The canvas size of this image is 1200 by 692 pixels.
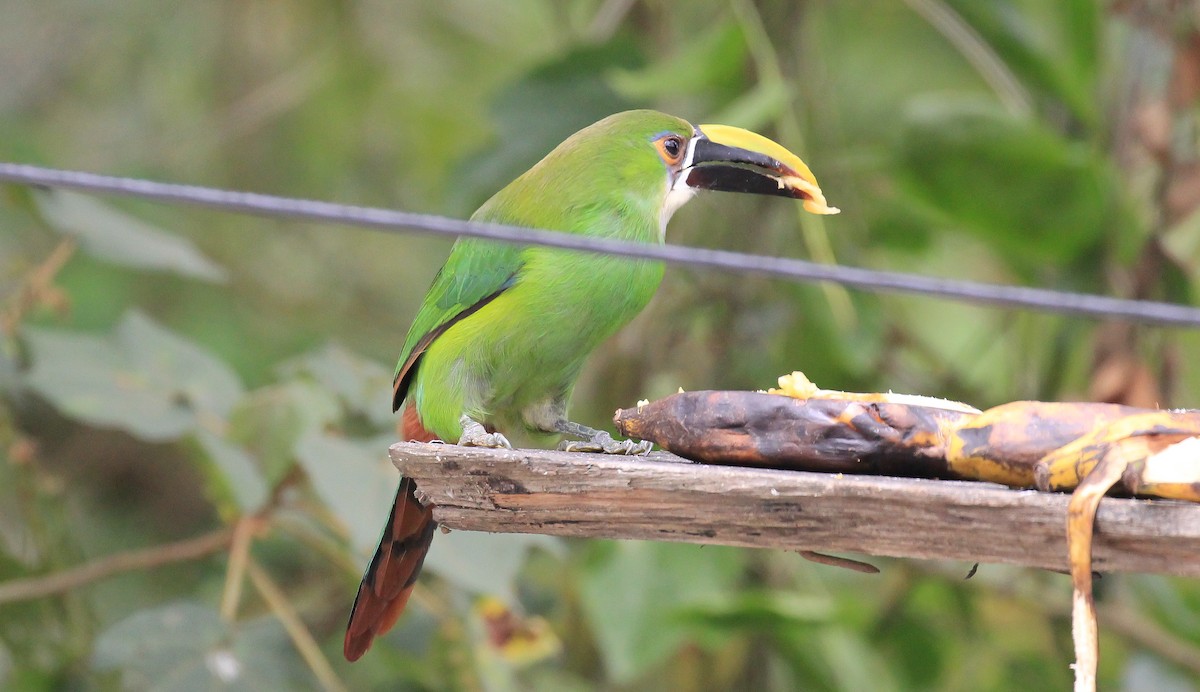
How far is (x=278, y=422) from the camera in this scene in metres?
2.51

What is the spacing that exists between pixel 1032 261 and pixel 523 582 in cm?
177

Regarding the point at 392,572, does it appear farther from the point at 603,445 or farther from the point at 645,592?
the point at 645,592

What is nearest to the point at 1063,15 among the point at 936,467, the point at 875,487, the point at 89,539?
the point at 936,467

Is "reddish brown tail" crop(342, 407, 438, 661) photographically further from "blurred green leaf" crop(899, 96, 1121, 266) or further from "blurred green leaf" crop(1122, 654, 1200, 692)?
"blurred green leaf" crop(1122, 654, 1200, 692)

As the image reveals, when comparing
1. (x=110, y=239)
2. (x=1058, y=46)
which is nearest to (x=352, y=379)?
(x=110, y=239)

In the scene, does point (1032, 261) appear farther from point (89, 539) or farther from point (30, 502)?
point (89, 539)

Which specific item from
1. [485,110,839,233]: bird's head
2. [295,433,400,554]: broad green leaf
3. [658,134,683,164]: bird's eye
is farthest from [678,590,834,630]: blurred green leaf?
[658,134,683,164]: bird's eye

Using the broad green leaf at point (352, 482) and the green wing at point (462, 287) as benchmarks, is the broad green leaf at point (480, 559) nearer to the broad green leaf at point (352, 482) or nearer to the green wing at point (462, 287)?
the broad green leaf at point (352, 482)

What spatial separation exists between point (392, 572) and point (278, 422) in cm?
55

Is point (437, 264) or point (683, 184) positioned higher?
point (683, 184)

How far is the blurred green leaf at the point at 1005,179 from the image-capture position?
10.3 feet

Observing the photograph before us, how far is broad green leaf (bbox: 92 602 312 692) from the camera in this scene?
2518mm

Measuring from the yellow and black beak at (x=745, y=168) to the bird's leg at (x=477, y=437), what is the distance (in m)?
0.59

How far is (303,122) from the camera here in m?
4.79
